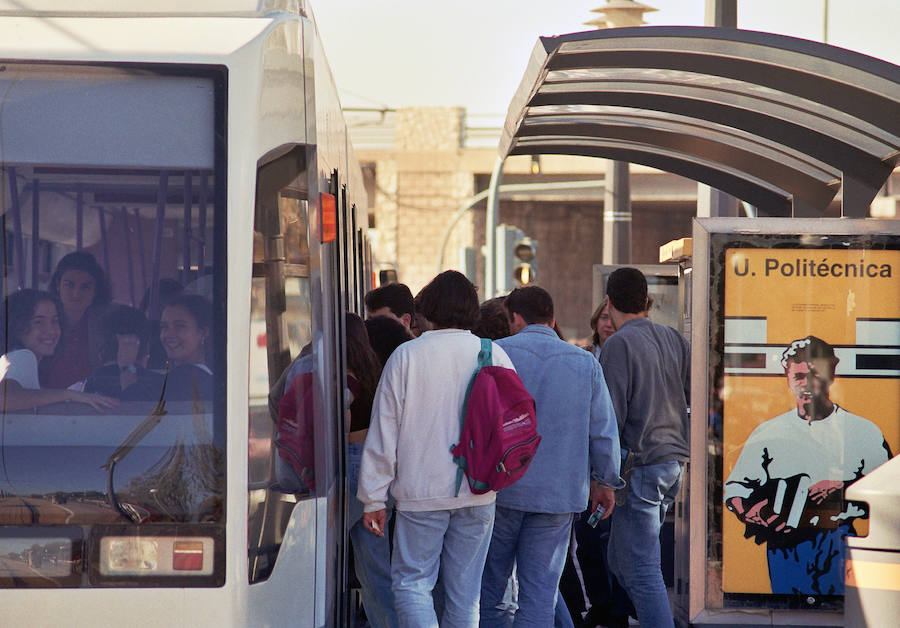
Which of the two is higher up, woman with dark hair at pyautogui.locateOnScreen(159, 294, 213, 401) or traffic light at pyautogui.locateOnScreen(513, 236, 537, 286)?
traffic light at pyautogui.locateOnScreen(513, 236, 537, 286)

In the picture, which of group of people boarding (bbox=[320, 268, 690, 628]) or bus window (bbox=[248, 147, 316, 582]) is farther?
group of people boarding (bbox=[320, 268, 690, 628])

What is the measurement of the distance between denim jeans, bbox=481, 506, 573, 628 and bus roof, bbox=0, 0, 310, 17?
8.47 feet

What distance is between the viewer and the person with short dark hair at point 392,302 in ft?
23.2

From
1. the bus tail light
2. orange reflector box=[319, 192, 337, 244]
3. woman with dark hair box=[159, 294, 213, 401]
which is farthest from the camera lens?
orange reflector box=[319, 192, 337, 244]

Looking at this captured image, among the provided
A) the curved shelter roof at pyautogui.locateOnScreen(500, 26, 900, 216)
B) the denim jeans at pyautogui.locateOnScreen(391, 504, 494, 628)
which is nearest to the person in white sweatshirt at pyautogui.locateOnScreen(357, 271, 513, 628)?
the denim jeans at pyautogui.locateOnScreen(391, 504, 494, 628)

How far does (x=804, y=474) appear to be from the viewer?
5.95 meters

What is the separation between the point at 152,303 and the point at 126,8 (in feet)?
3.47

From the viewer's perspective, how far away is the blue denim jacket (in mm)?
5664

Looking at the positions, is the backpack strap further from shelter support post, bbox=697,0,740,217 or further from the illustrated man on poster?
shelter support post, bbox=697,0,740,217

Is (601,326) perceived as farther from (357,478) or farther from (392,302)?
(357,478)

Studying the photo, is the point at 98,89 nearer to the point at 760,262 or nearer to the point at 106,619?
the point at 106,619

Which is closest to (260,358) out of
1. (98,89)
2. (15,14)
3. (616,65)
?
(98,89)

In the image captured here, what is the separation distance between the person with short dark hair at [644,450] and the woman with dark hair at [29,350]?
306 centimetres

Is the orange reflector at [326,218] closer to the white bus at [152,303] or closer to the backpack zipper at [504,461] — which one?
the white bus at [152,303]
